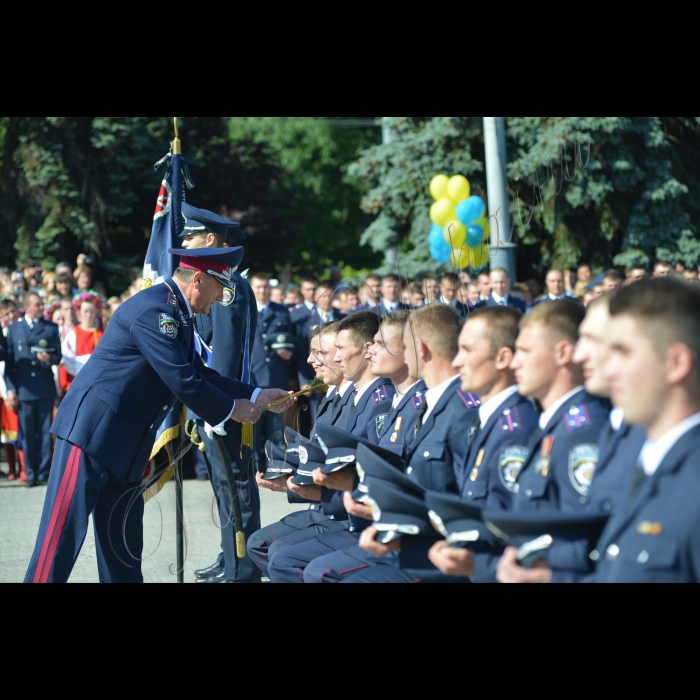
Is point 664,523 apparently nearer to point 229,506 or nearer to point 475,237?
point 229,506

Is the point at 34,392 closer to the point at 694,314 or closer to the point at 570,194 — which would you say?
the point at 570,194

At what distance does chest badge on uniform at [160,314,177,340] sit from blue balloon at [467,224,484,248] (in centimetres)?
330

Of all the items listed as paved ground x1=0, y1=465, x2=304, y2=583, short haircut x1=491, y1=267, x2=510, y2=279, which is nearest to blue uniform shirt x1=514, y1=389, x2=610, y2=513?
paved ground x1=0, y1=465, x2=304, y2=583

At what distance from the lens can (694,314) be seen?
2270 millimetres

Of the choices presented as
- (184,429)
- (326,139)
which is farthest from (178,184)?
(326,139)

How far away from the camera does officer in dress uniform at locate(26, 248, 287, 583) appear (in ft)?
14.4

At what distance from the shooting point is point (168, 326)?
181 inches

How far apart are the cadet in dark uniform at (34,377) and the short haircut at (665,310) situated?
27.4ft

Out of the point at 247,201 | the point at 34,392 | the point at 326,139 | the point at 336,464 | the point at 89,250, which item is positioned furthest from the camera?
the point at 326,139

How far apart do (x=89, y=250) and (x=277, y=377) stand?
10.4m

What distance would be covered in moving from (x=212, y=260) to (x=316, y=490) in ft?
4.26

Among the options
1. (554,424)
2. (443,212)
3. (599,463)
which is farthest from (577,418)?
(443,212)

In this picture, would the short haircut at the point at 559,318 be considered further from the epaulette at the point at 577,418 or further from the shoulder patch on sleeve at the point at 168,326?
the shoulder patch on sleeve at the point at 168,326

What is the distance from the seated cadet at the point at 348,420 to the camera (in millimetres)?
4273
